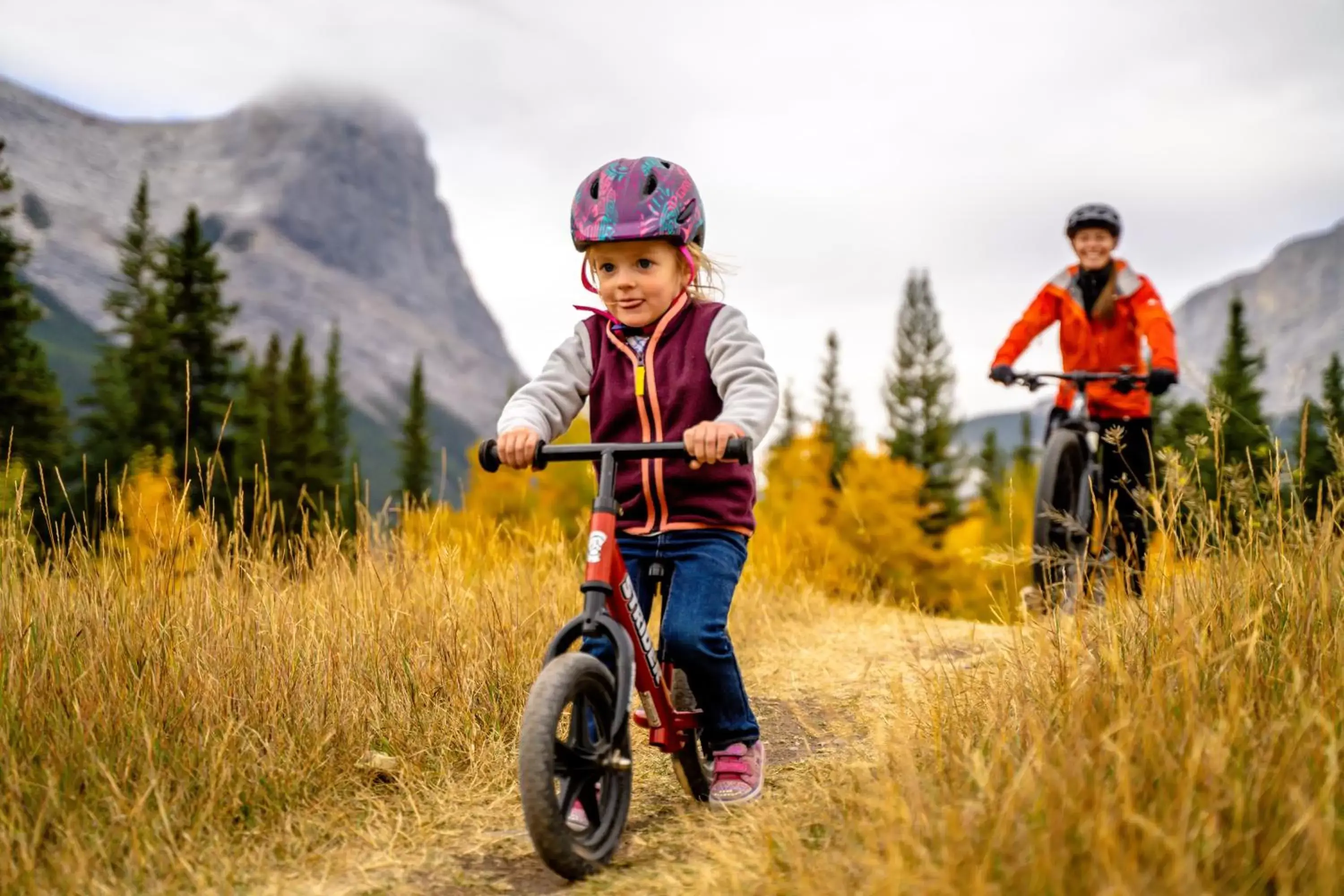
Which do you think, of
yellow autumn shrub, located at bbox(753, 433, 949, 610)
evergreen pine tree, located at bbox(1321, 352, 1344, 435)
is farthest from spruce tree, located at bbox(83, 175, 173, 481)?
evergreen pine tree, located at bbox(1321, 352, 1344, 435)

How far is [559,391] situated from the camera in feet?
11.5

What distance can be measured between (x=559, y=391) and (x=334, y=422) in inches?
1973

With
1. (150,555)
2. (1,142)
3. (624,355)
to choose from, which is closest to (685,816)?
(624,355)

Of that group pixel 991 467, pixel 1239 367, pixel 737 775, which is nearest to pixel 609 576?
pixel 737 775

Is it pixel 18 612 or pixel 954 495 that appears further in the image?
pixel 954 495

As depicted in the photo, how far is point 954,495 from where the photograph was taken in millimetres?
43281

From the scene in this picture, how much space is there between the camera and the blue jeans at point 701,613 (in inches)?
127

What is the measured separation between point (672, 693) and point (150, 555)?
199 centimetres

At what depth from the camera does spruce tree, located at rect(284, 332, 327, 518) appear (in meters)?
37.5

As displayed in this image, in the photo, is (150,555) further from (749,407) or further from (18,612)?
(749,407)

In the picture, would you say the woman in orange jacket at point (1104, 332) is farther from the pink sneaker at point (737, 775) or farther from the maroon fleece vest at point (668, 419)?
the pink sneaker at point (737, 775)

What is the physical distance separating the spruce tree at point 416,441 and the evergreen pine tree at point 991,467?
31.0 metres

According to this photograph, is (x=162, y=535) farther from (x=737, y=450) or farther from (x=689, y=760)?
(x=737, y=450)

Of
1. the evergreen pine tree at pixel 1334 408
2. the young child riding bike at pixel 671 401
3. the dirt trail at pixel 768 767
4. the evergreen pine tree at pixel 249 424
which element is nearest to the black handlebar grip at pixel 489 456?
the young child riding bike at pixel 671 401
